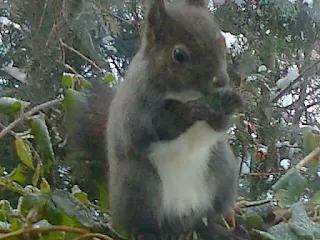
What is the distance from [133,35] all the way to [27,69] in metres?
0.21

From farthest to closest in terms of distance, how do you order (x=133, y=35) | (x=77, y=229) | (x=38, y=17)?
(x=133, y=35), (x=38, y=17), (x=77, y=229)

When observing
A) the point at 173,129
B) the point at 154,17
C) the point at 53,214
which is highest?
the point at 154,17

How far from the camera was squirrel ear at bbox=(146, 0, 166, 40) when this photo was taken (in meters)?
0.70

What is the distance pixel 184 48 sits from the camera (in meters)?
0.70

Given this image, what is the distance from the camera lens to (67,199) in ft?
2.12

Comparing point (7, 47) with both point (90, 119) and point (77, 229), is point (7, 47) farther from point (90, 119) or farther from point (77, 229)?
point (77, 229)

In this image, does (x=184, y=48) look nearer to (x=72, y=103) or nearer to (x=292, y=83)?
(x=72, y=103)

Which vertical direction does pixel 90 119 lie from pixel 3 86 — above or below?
below

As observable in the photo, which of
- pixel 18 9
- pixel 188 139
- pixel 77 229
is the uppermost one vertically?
pixel 18 9

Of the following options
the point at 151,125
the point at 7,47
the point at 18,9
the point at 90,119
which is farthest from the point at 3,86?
the point at 151,125

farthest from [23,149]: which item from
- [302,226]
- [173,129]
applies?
[302,226]

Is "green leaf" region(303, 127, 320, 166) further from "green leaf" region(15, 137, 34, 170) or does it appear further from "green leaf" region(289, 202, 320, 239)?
"green leaf" region(15, 137, 34, 170)

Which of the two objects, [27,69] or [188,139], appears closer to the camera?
[188,139]

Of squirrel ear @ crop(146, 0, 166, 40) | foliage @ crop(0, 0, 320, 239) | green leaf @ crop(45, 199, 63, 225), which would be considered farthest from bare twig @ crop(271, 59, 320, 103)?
green leaf @ crop(45, 199, 63, 225)
